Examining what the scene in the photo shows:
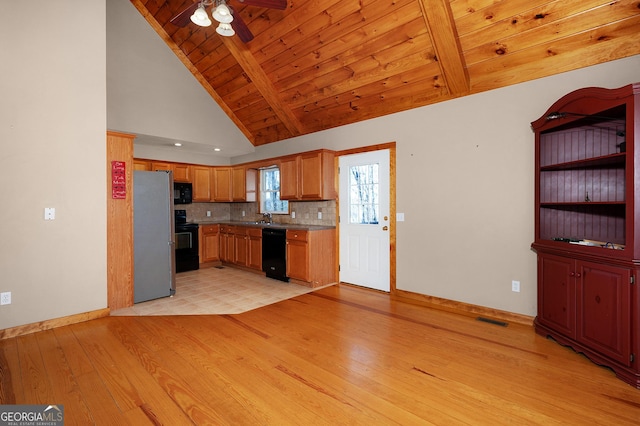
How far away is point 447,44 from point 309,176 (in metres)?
2.73

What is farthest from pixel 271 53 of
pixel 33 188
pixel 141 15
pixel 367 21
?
pixel 33 188

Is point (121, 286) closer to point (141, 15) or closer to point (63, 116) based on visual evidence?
point (63, 116)

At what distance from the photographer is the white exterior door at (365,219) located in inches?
179

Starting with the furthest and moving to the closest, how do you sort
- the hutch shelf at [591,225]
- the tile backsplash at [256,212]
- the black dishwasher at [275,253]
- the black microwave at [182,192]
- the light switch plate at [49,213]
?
1. the black microwave at [182,192]
2. the tile backsplash at [256,212]
3. the black dishwasher at [275,253]
4. the light switch plate at [49,213]
5. the hutch shelf at [591,225]

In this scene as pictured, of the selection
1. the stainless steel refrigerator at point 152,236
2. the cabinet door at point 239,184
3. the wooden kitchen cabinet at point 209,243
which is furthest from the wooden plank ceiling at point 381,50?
the wooden kitchen cabinet at point 209,243

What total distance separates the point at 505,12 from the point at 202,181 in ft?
19.6

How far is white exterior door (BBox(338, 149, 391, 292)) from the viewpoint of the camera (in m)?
4.55

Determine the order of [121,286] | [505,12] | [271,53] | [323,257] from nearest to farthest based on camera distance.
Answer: [505,12] → [121,286] → [271,53] → [323,257]

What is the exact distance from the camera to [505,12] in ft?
9.52

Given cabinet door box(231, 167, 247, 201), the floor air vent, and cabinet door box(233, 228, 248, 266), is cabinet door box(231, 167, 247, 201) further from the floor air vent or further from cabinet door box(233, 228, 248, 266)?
the floor air vent

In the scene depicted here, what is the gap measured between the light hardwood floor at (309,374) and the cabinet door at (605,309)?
0.20 m

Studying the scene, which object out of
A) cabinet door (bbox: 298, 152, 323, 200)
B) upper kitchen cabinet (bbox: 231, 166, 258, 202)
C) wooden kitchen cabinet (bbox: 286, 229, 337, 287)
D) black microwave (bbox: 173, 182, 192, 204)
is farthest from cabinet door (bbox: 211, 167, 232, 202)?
wooden kitchen cabinet (bbox: 286, 229, 337, 287)

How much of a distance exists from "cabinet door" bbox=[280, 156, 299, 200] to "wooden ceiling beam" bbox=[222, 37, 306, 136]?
0.60 metres

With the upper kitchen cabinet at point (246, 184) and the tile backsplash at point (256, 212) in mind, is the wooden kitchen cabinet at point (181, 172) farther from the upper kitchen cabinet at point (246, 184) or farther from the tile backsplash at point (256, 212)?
the upper kitchen cabinet at point (246, 184)
